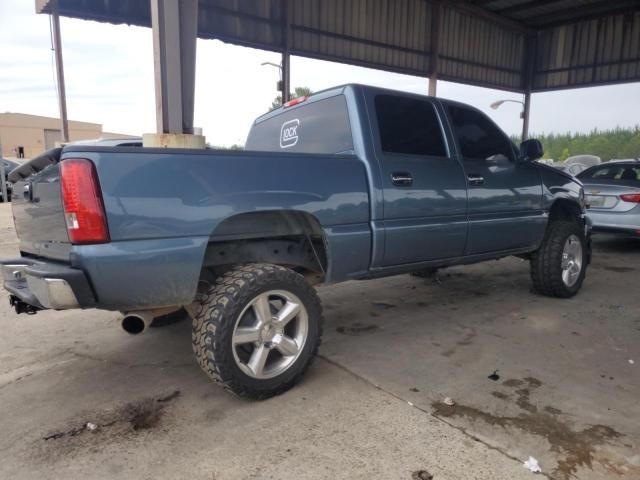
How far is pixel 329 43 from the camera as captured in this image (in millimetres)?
11727

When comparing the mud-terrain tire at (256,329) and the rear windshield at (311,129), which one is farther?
the rear windshield at (311,129)

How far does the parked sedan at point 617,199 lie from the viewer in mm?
7016

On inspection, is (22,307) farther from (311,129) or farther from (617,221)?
(617,221)

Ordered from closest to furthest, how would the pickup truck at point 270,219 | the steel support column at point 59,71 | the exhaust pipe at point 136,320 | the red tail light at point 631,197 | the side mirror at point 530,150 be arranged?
1. the pickup truck at point 270,219
2. the exhaust pipe at point 136,320
3. the side mirror at point 530,150
4. the red tail light at point 631,197
5. the steel support column at point 59,71

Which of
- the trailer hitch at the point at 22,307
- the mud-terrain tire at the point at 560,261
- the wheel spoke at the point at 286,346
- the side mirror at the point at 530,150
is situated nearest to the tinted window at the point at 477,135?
the side mirror at the point at 530,150

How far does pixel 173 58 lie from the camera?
5.46 m

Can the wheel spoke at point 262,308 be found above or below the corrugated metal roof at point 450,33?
below

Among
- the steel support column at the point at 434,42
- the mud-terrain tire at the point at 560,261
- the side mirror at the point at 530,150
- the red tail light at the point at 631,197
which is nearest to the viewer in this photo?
the side mirror at the point at 530,150

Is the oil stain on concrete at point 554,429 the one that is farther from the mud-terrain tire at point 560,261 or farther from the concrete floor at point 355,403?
the mud-terrain tire at point 560,261

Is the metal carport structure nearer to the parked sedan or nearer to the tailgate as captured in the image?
the parked sedan

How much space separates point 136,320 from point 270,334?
29.5 inches

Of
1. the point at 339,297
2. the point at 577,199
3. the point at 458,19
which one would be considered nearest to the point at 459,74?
the point at 458,19

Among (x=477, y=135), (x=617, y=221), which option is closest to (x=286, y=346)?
(x=477, y=135)

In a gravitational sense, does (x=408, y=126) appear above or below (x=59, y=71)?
below
